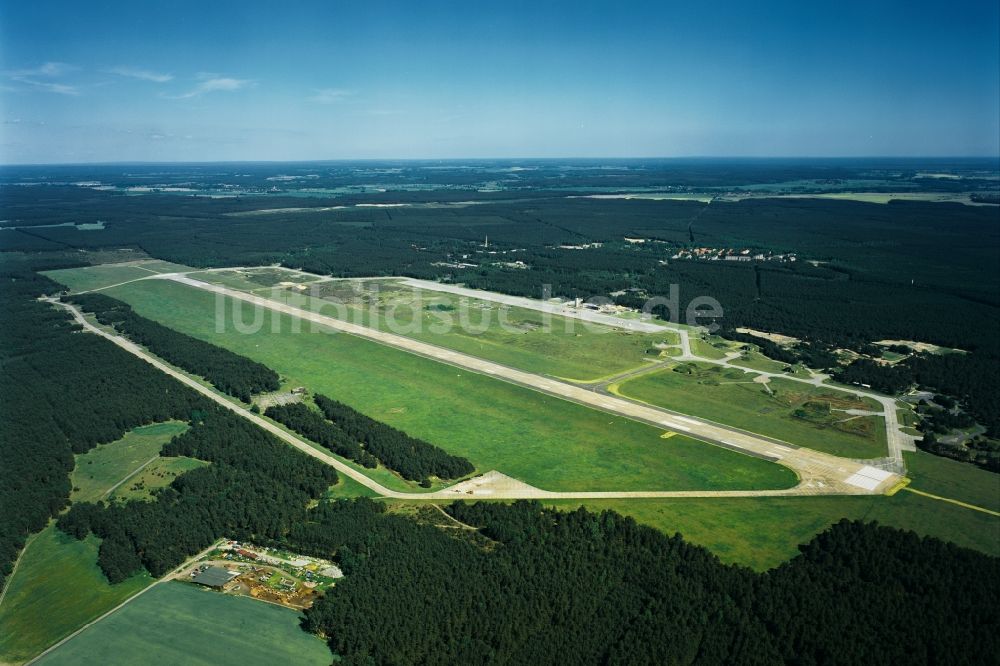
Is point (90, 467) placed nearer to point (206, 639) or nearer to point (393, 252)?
point (206, 639)

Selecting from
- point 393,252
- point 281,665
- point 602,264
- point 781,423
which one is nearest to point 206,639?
point 281,665

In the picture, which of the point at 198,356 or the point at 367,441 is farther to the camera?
the point at 198,356

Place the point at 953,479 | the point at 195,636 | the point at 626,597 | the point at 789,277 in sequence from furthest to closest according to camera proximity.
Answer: the point at 789,277 → the point at 953,479 → the point at 626,597 → the point at 195,636

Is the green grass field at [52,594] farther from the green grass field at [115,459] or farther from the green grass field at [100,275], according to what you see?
the green grass field at [100,275]

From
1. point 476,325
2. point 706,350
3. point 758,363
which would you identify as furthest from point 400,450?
point 758,363

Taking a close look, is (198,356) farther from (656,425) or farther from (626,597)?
(626,597)

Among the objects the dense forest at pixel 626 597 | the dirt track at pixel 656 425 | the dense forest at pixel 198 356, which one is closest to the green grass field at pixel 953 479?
the dirt track at pixel 656 425
